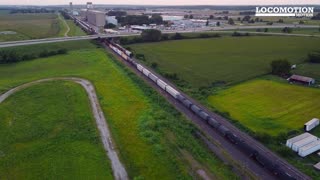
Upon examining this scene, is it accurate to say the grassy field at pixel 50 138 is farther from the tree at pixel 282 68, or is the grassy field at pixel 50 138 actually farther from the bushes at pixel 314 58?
the bushes at pixel 314 58

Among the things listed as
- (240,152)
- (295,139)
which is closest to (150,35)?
(295,139)

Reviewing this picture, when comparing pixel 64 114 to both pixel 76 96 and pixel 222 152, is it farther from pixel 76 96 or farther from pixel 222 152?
pixel 222 152

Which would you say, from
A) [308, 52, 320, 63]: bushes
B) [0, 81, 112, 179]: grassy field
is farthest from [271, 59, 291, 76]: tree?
[0, 81, 112, 179]: grassy field

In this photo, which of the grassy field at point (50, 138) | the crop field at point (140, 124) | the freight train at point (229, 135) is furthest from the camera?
the crop field at point (140, 124)

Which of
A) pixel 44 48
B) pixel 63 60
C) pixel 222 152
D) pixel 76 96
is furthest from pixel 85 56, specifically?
pixel 222 152

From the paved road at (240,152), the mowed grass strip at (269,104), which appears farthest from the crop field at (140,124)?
the mowed grass strip at (269,104)

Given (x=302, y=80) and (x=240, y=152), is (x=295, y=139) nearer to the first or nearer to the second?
(x=240, y=152)
